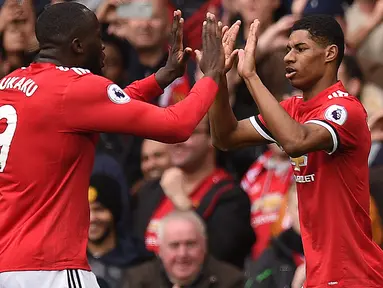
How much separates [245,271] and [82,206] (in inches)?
117

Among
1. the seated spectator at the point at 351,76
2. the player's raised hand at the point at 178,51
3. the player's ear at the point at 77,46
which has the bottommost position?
the player's ear at the point at 77,46

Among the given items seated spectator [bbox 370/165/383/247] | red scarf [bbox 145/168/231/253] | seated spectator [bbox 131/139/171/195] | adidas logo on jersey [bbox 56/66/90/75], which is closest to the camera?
adidas logo on jersey [bbox 56/66/90/75]

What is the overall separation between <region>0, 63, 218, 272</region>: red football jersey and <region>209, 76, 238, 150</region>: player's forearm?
2.80ft

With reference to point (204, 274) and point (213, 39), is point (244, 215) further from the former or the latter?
point (213, 39)

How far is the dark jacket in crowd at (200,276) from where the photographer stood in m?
8.64

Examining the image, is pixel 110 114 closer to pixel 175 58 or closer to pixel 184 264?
pixel 175 58

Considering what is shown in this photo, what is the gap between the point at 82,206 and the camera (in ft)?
21.6

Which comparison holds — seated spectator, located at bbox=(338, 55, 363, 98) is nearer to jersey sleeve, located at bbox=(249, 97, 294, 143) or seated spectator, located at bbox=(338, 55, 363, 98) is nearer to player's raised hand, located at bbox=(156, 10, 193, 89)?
jersey sleeve, located at bbox=(249, 97, 294, 143)

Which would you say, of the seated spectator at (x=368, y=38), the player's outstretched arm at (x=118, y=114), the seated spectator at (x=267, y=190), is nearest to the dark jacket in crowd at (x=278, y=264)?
the seated spectator at (x=267, y=190)

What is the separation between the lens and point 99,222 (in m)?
9.65

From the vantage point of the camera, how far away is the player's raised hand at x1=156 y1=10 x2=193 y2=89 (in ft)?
23.8

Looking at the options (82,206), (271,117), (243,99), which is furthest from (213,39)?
(243,99)

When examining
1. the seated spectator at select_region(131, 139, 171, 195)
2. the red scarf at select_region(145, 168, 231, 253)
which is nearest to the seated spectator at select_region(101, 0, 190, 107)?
the seated spectator at select_region(131, 139, 171, 195)

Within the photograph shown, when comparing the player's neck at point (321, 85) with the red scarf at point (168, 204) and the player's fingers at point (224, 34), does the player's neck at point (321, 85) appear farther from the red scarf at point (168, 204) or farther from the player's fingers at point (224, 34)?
the red scarf at point (168, 204)
